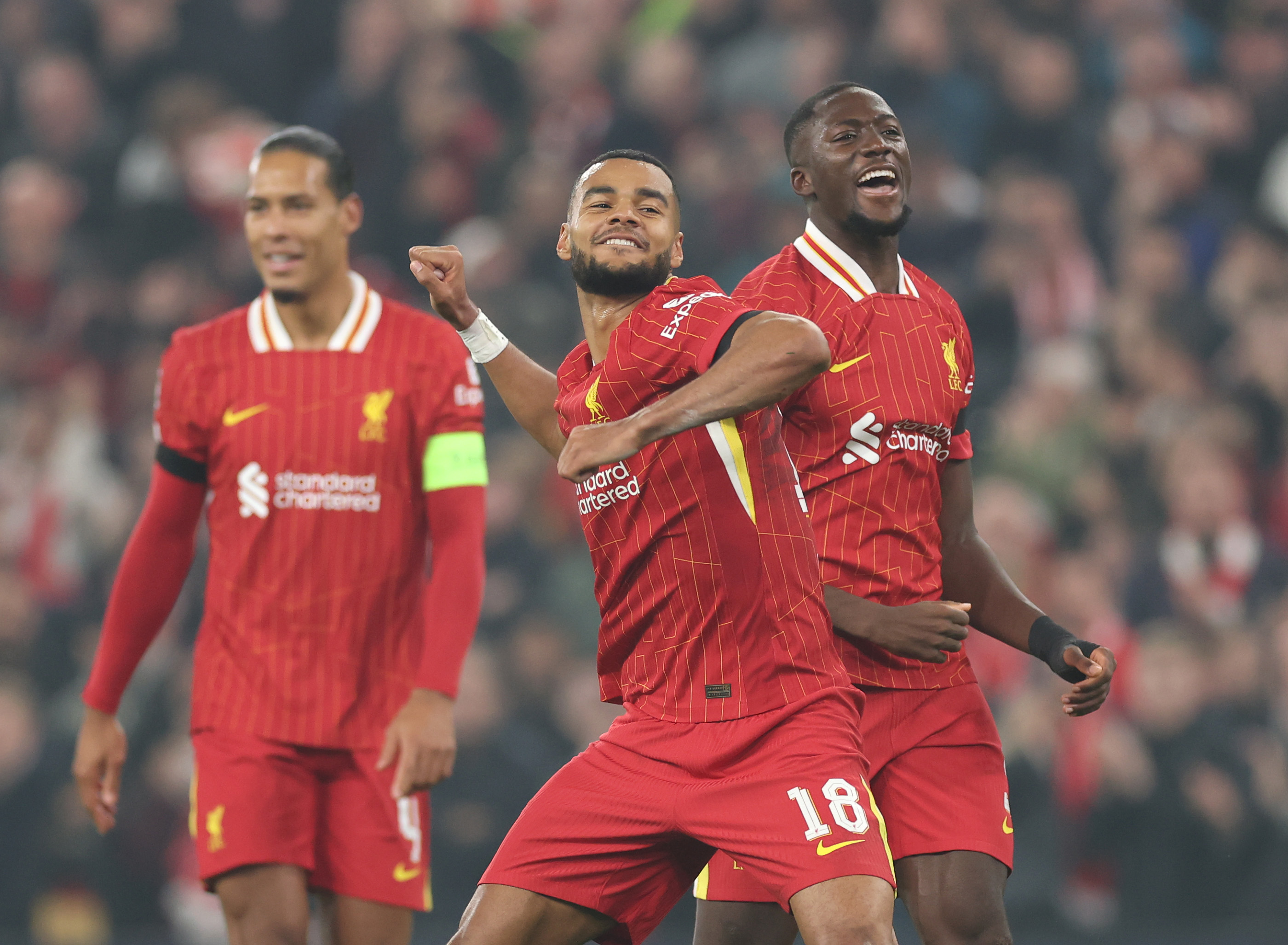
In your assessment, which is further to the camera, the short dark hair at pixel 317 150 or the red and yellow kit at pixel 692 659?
the short dark hair at pixel 317 150

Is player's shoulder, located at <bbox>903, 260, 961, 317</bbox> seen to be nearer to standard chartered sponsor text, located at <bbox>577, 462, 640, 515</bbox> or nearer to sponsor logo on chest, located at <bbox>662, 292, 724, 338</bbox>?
sponsor logo on chest, located at <bbox>662, 292, 724, 338</bbox>

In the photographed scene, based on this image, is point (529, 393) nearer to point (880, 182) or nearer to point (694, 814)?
point (880, 182)

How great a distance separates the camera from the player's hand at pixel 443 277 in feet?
12.9

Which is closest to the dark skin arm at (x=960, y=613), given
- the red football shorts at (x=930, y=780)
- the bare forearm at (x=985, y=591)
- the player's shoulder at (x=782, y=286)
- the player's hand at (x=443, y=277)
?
the bare forearm at (x=985, y=591)

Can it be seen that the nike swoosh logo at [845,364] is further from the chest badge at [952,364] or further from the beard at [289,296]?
the beard at [289,296]

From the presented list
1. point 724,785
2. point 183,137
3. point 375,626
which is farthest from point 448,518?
point 183,137

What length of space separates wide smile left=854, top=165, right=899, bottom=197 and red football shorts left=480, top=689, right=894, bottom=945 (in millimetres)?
1241

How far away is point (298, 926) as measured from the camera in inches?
169

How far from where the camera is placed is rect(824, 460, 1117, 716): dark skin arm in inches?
148

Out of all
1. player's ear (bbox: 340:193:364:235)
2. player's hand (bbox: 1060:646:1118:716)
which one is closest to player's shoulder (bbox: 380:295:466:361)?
player's ear (bbox: 340:193:364:235)

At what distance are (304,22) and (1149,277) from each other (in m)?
5.20

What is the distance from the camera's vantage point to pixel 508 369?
417 cm

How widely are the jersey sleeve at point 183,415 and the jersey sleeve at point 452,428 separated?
601 mm

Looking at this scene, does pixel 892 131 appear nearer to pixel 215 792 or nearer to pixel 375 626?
pixel 375 626
